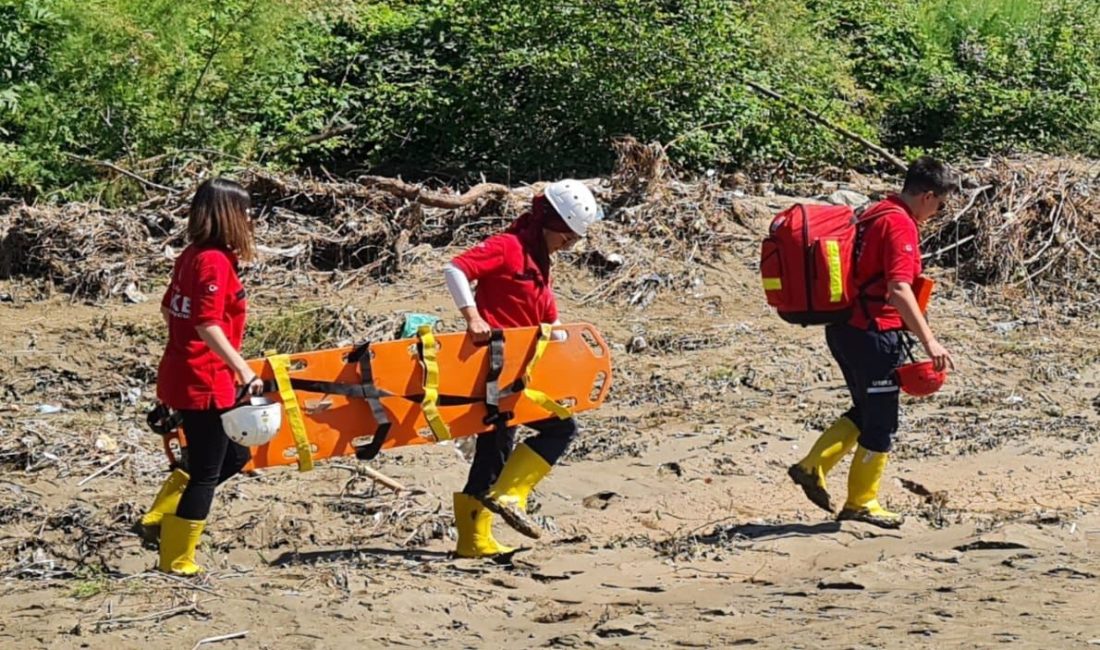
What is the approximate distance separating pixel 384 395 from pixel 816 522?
2.23 meters

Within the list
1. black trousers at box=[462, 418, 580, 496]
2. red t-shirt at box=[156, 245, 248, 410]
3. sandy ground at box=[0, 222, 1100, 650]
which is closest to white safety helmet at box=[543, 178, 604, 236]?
black trousers at box=[462, 418, 580, 496]

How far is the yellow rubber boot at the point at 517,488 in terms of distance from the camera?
7.01 m

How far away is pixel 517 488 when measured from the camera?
706 centimetres

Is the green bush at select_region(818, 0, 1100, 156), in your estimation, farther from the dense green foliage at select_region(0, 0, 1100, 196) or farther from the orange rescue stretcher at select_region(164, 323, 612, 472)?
the orange rescue stretcher at select_region(164, 323, 612, 472)

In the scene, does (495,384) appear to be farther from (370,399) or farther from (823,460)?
(823,460)

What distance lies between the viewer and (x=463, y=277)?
21.9ft

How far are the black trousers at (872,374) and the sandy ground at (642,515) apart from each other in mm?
457

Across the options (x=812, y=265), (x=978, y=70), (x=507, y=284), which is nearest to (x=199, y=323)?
(x=507, y=284)

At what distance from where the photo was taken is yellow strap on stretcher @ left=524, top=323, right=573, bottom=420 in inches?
277

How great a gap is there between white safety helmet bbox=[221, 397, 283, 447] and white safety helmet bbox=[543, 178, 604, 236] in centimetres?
142

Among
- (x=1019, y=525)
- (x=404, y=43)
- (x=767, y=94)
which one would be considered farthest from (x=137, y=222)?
(x=1019, y=525)

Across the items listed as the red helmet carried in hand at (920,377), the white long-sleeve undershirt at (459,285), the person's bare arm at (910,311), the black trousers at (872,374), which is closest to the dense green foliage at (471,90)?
the black trousers at (872,374)

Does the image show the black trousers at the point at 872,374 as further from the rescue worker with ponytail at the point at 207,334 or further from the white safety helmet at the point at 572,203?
the rescue worker with ponytail at the point at 207,334

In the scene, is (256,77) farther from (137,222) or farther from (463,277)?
(463,277)
